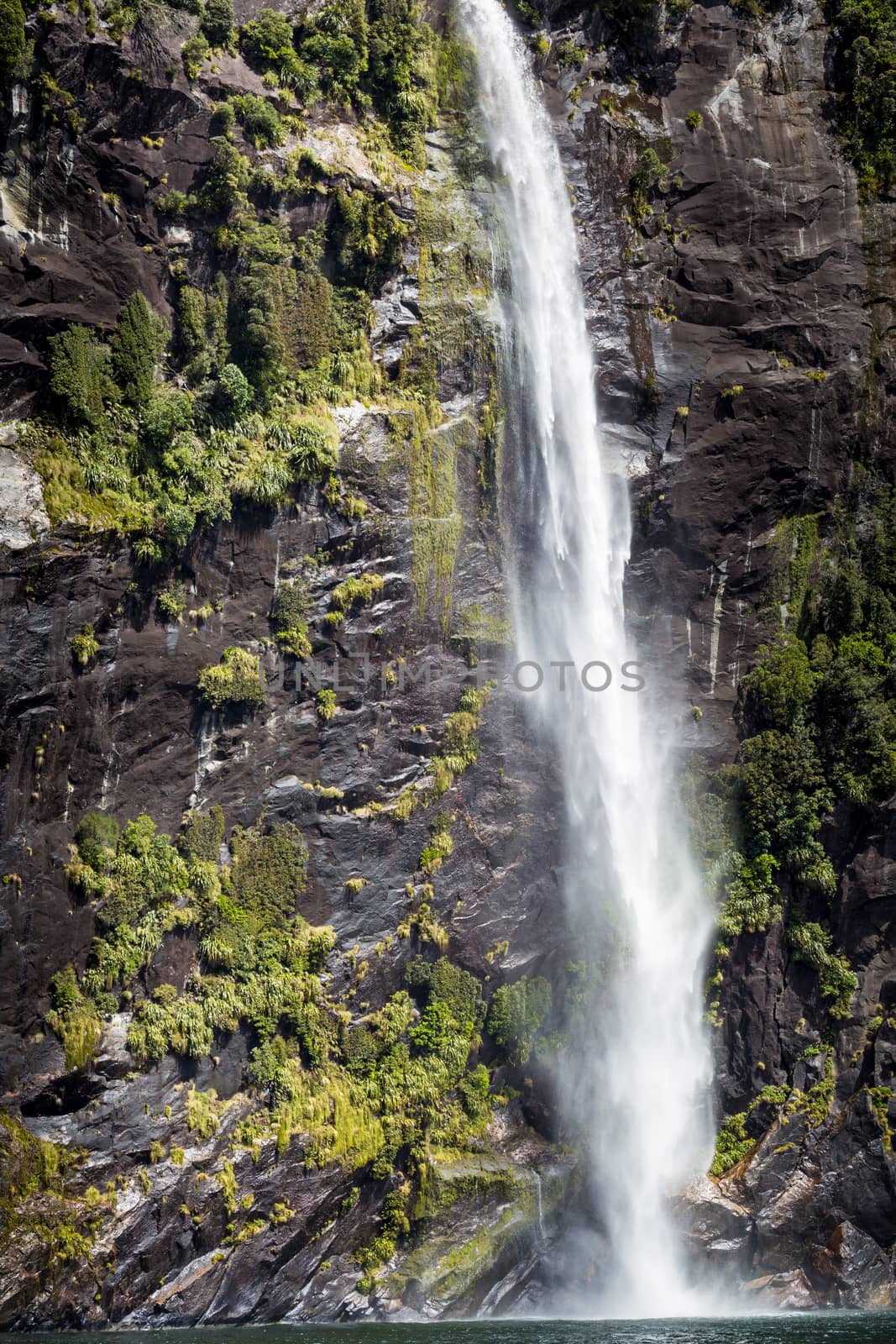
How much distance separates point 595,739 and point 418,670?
5.34 meters

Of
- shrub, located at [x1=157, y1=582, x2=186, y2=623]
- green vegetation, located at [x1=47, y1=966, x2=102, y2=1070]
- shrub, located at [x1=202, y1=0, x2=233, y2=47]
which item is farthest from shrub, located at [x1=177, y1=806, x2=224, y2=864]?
shrub, located at [x1=202, y1=0, x2=233, y2=47]

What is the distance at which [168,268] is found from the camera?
28703mm

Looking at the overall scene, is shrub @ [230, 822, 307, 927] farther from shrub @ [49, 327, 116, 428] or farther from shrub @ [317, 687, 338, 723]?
shrub @ [49, 327, 116, 428]

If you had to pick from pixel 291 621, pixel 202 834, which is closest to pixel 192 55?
pixel 291 621

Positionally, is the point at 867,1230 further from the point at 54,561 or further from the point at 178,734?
the point at 54,561

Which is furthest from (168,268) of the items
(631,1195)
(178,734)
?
(631,1195)

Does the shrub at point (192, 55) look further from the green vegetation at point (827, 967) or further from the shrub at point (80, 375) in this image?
the green vegetation at point (827, 967)

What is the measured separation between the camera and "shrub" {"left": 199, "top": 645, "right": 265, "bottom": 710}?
27.6 metres

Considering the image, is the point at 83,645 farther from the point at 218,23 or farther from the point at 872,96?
the point at 872,96

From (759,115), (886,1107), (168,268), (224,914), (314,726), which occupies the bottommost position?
(886,1107)

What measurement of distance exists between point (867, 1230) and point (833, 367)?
73.2 ft

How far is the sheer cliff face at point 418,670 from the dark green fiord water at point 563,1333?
131 cm

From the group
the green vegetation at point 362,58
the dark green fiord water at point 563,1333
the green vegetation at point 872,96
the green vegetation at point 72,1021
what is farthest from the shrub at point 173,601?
the green vegetation at point 872,96

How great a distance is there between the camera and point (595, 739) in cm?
3231
